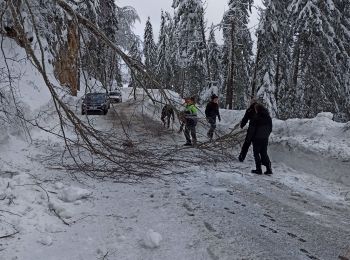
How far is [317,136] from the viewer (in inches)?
483

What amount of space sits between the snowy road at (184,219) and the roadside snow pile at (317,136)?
1687 millimetres

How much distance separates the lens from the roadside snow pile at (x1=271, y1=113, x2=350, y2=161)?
35.7 ft

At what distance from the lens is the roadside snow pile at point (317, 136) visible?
10.9m

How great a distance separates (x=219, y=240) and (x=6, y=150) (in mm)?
6791

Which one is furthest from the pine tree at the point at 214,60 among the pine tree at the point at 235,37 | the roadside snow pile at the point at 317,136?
the roadside snow pile at the point at 317,136

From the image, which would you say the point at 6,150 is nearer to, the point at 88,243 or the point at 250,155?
the point at 88,243

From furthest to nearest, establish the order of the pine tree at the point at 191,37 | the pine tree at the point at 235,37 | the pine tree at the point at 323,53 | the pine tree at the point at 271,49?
the pine tree at the point at 191,37
the pine tree at the point at 235,37
the pine tree at the point at 271,49
the pine tree at the point at 323,53

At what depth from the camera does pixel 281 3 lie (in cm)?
3272

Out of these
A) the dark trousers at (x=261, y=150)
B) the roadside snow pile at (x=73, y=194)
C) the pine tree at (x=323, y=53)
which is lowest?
the roadside snow pile at (x=73, y=194)

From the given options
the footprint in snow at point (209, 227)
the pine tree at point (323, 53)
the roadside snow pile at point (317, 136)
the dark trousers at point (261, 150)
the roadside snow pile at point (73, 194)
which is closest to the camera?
the footprint in snow at point (209, 227)

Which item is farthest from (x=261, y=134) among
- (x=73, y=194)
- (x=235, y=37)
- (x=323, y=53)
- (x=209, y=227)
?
(x=235, y=37)

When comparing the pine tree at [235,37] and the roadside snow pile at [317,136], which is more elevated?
the pine tree at [235,37]

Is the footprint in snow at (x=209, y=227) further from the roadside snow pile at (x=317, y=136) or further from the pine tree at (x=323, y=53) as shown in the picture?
the pine tree at (x=323, y=53)

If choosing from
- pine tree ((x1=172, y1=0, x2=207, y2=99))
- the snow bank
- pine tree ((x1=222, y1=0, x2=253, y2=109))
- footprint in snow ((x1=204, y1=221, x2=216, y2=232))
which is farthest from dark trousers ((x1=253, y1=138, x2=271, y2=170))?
pine tree ((x1=222, y1=0, x2=253, y2=109))
